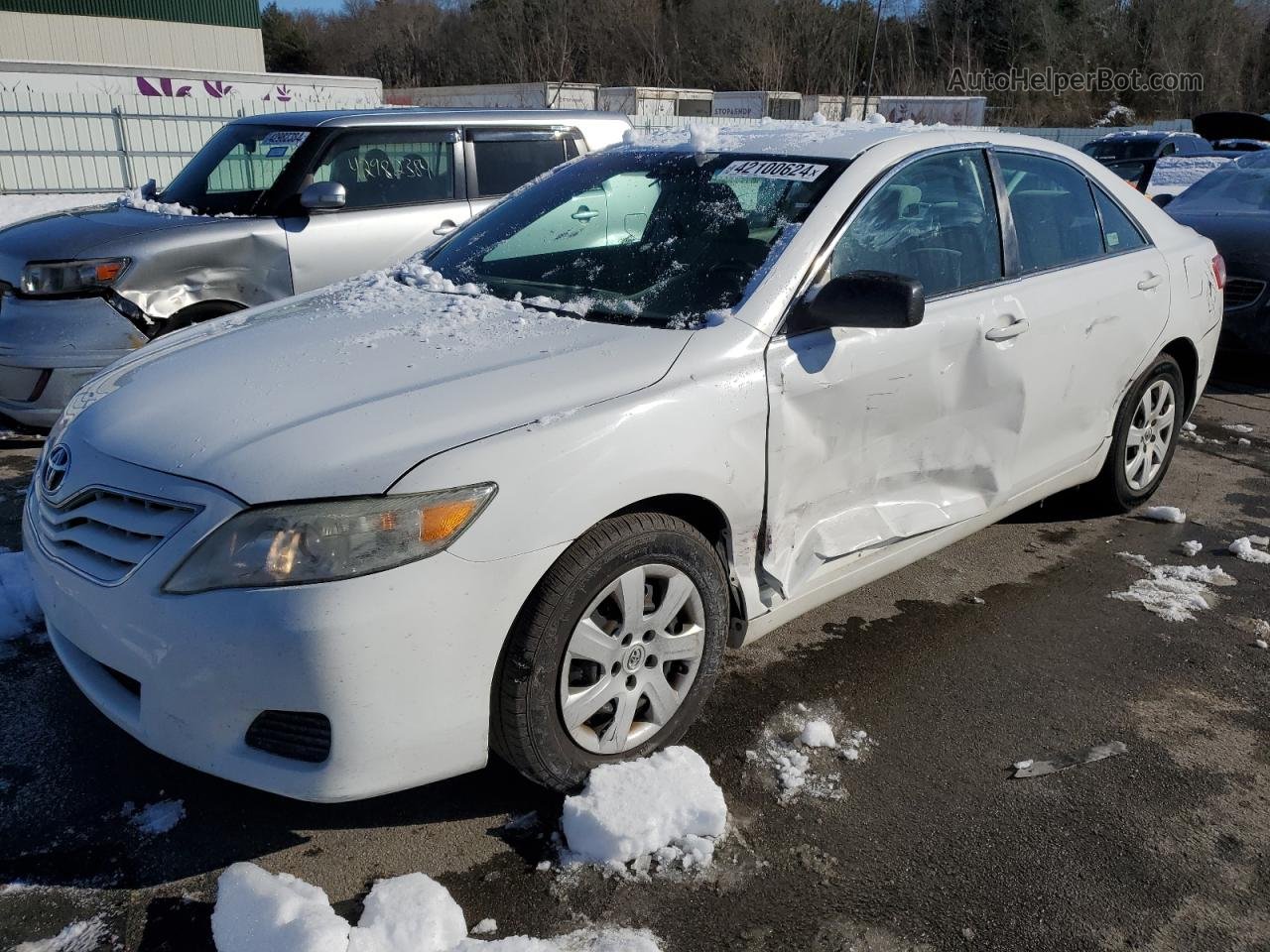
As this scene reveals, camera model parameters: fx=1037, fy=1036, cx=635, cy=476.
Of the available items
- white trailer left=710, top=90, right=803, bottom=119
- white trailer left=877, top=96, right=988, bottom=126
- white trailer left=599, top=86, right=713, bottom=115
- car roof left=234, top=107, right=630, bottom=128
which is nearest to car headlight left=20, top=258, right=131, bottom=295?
car roof left=234, top=107, right=630, bottom=128

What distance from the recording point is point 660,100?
129 feet

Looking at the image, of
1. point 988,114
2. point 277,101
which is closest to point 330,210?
point 277,101

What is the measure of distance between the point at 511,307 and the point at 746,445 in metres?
0.87

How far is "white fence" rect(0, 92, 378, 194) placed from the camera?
15773mm

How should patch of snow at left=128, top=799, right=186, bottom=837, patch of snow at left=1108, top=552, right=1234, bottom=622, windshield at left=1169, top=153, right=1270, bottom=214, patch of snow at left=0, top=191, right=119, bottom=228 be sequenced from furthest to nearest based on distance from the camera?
patch of snow at left=0, top=191, right=119, bottom=228
windshield at left=1169, top=153, right=1270, bottom=214
patch of snow at left=1108, top=552, right=1234, bottom=622
patch of snow at left=128, top=799, right=186, bottom=837

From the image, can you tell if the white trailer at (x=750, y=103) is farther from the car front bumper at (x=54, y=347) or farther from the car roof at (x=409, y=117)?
the car front bumper at (x=54, y=347)

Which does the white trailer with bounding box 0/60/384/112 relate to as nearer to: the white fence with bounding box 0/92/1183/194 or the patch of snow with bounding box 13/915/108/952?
the white fence with bounding box 0/92/1183/194

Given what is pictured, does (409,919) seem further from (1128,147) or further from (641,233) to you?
(1128,147)

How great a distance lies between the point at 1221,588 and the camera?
13.4 feet

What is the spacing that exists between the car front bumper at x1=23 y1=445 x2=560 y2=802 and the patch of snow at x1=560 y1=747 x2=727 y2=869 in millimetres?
323

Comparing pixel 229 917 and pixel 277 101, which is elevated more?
pixel 277 101

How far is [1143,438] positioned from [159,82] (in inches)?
959

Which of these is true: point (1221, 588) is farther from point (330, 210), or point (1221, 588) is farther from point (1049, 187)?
point (330, 210)

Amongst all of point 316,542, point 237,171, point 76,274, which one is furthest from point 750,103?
point 316,542
